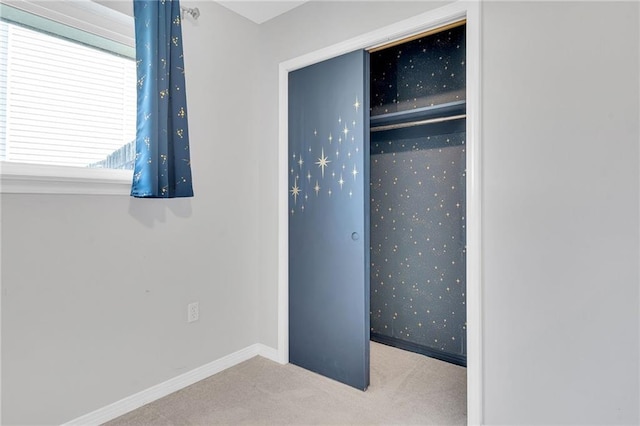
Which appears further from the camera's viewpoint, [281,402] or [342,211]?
[342,211]

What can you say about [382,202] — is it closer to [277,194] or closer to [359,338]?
[277,194]

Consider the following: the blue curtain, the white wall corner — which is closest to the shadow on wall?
the blue curtain

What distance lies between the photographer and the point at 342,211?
2098 millimetres

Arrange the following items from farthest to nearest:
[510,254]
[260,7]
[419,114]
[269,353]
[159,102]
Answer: [269,353] < [260,7] < [419,114] < [159,102] < [510,254]

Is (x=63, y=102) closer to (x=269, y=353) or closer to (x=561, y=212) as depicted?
(x=269, y=353)

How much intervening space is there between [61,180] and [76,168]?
12cm

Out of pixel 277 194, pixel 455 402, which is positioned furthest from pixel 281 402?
pixel 277 194

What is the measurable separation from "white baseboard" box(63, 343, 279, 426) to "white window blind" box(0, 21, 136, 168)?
4.03 feet

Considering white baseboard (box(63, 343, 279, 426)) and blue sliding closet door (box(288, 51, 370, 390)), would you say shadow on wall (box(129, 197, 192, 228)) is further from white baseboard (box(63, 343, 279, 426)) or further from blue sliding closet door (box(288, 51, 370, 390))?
white baseboard (box(63, 343, 279, 426))

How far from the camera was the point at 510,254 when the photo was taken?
1.51 metres

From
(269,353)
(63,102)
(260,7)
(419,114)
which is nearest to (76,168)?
(63,102)

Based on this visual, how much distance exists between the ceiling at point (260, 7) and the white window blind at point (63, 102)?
802mm

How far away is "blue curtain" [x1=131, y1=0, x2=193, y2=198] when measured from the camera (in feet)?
5.78

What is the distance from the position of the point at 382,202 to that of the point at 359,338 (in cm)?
107
